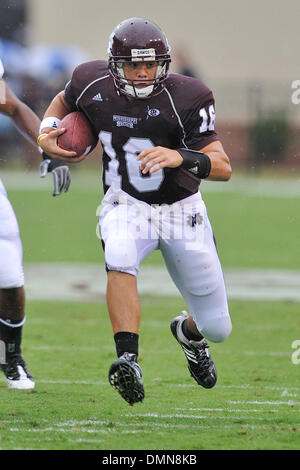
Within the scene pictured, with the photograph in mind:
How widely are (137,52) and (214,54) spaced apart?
15943 mm

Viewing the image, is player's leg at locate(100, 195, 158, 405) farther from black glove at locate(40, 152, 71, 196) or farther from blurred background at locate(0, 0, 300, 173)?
blurred background at locate(0, 0, 300, 173)

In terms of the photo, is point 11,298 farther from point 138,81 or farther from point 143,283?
point 143,283

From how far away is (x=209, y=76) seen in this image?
65.4 feet

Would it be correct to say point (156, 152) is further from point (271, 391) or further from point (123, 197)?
point (271, 391)

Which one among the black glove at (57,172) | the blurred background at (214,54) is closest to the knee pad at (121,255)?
the black glove at (57,172)

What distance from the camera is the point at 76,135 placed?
427cm

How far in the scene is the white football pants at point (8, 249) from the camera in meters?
4.59

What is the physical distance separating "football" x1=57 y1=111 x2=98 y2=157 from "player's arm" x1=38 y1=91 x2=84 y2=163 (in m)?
0.02

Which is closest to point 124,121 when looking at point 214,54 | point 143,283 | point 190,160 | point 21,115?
point 190,160

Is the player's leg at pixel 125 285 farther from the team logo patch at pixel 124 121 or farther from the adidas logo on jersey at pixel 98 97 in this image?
the adidas logo on jersey at pixel 98 97

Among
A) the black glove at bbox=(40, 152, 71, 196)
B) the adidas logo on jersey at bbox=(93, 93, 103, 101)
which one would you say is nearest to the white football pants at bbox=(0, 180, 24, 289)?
the black glove at bbox=(40, 152, 71, 196)

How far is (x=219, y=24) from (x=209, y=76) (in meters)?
1.14

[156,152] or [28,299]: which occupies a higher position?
[156,152]
